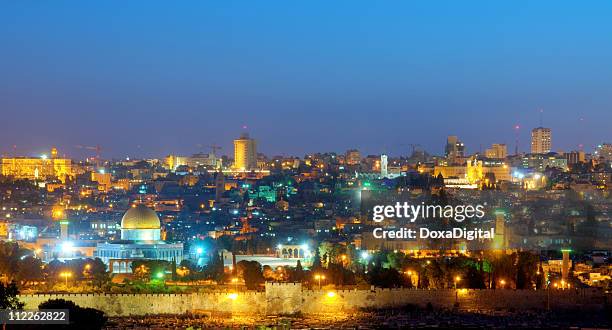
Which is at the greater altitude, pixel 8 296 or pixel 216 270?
pixel 216 270

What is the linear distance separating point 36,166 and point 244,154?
19599mm

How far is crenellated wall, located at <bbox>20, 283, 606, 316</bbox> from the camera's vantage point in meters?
30.1

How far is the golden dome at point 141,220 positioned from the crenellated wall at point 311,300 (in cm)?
1452

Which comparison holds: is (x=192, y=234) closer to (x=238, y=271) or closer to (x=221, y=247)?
(x=221, y=247)

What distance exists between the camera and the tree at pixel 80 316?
24172 millimetres

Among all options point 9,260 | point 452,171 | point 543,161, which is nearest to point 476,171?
point 452,171

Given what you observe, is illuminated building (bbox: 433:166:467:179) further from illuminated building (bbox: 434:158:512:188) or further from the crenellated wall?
the crenellated wall

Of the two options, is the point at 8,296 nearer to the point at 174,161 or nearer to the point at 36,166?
the point at 36,166

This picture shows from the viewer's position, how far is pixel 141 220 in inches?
1768

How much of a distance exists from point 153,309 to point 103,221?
1242 inches

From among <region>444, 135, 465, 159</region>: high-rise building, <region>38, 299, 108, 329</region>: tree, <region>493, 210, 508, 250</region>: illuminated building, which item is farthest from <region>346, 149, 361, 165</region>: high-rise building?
<region>38, 299, 108, 329</region>: tree

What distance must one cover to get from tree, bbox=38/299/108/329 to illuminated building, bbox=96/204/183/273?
604 inches

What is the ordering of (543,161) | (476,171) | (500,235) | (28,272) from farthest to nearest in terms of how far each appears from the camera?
1. (543,161)
2. (476,171)
3. (500,235)
4. (28,272)

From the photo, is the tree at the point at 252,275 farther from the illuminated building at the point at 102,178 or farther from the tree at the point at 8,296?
the illuminated building at the point at 102,178
